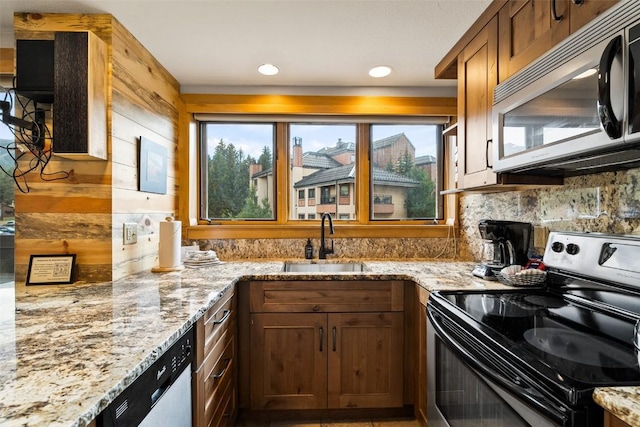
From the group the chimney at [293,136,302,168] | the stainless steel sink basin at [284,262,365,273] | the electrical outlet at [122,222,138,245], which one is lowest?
the stainless steel sink basin at [284,262,365,273]

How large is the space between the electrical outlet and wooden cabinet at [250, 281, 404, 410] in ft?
2.31

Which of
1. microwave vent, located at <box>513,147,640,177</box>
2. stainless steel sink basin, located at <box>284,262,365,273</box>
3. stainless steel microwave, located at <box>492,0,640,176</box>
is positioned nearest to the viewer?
stainless steel microwave, located at <box>492,0,640,176</box>

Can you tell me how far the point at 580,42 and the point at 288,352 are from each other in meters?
1.87

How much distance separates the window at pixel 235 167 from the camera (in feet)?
8.94

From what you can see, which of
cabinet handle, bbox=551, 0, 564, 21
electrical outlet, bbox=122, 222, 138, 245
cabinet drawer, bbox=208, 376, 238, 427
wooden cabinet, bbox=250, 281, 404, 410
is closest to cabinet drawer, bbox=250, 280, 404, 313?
wooden cabinet, bbox=250, 281, 404, 410

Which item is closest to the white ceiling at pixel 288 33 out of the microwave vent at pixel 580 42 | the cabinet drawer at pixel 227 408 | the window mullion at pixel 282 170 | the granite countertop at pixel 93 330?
the window mullion at pixel 282 170

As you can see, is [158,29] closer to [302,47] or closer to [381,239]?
Answer: [302,47]

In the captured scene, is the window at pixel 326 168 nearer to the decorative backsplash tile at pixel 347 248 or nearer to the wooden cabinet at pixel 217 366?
→ the decorative backsplash tile at pixel 347 248

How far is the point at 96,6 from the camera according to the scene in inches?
63.7

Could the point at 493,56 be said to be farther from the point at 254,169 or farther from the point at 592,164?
the point at 254,169

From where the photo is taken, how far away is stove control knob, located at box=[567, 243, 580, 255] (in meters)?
1.38

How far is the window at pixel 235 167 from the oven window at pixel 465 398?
175 cm

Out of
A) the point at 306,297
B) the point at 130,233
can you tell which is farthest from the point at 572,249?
the point at 130,233

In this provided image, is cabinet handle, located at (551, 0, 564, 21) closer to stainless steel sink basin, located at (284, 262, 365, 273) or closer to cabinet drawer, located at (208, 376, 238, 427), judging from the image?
stainless steel sink basin, located at (284, 262, 365, 273)
